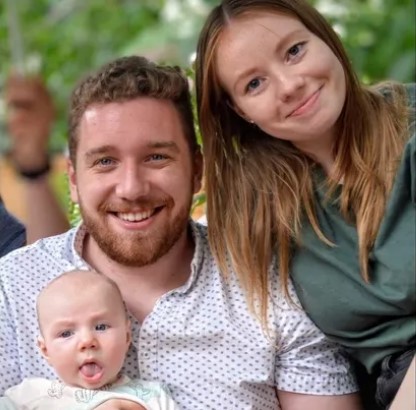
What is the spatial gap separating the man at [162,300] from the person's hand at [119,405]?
0.14m

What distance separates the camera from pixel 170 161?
2342 millimetres

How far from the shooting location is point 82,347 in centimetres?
216

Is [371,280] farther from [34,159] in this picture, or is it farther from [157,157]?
[34,159]

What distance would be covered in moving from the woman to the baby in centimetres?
29

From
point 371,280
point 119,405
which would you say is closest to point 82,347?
point 119,405

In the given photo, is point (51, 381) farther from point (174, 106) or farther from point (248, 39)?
point (248, 39)

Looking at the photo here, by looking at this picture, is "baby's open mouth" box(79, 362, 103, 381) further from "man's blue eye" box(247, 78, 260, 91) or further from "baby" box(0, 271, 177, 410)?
"man's blue eye" box(247, 78, 260, 91)

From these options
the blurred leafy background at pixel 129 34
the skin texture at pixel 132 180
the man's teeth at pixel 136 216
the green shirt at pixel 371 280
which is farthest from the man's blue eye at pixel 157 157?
the blurred leafy background at pixel 129 34

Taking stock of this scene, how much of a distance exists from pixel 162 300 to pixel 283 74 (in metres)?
0.52

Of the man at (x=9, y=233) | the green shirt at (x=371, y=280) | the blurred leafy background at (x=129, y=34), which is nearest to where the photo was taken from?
the green shirt at (x=371, y=280)

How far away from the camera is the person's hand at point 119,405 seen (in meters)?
2.15

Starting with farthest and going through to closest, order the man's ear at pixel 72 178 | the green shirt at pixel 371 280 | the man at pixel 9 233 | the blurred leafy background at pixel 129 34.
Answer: the blurred leafy background at pixel 129 34, the man at pixel 9 233, the man's ear at pixel 72 178, the green shirt at pixel 371 280

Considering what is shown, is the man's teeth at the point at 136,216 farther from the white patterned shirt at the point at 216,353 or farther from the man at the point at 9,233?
the man at the point at 9,233

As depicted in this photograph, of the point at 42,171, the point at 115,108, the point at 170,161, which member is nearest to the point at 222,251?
the point at 170,161
